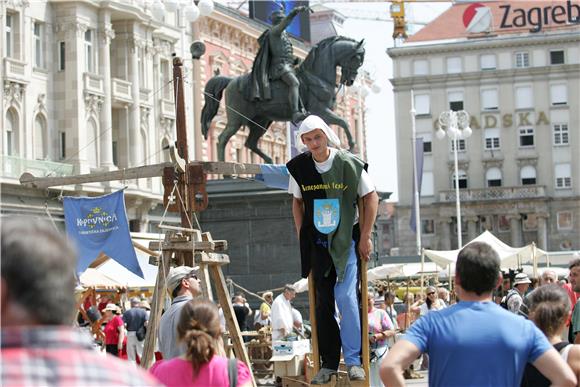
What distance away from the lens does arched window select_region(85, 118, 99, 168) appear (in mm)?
48656

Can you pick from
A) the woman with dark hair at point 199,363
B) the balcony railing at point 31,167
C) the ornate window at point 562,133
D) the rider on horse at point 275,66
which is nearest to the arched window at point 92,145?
the balcony railing at point 31,167

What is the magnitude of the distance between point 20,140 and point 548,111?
58894mm

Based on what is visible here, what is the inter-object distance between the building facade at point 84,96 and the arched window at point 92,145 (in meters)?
0.04

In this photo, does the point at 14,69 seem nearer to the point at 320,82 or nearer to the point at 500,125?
the point at 320,82

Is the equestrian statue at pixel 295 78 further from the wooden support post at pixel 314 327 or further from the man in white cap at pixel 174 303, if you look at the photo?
the man in white cap at pixel 174 303

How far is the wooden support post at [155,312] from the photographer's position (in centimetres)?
812

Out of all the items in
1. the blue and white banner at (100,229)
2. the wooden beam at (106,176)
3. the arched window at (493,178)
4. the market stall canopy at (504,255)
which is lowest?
the market stall canopy at (504,255)

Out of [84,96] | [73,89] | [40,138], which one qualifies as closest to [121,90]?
[84,96]

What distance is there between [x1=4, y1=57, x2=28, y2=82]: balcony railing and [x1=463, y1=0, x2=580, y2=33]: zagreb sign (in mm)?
59882

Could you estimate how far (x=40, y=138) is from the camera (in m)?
46.8

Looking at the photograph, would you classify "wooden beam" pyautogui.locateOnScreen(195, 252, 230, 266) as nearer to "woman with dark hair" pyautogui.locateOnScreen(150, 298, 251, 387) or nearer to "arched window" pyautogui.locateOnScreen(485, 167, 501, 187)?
"woman with dark hair" pyautogui.locateOnScreen(150, 298, 251, 387)

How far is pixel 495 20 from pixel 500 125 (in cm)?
959

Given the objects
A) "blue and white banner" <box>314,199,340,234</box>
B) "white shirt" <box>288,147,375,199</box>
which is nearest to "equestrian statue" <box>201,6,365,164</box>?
"white shirt" <box>288,147,375,199</box>

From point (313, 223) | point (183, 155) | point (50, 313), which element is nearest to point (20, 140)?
point (183, 155)
